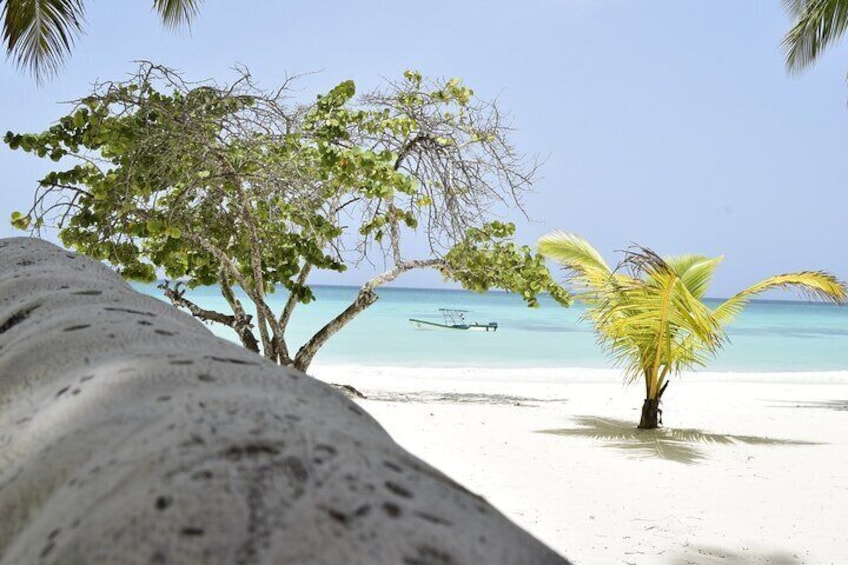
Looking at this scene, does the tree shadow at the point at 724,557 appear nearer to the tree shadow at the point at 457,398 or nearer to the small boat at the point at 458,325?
the tree shadow at the point at 457,398

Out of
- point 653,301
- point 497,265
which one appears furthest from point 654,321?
point 497,265

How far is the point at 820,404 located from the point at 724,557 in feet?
28.2

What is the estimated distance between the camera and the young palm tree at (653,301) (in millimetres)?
7766

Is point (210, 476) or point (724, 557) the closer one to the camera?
point (210, 476)

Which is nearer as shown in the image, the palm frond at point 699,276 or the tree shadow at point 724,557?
the tree shadow at point 724,557

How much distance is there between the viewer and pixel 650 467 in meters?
6.59

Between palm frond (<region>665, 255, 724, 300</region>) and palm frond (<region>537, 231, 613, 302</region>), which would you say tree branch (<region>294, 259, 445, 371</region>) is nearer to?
palm frond (<region>537, 231, 613, 302</region>)

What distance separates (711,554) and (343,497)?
4433 millimetres

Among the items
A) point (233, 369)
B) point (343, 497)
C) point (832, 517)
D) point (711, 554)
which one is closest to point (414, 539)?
point (343, 497)

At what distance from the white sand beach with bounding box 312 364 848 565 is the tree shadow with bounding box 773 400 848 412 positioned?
0.10 ft

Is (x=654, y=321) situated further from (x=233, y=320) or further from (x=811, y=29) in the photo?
(x=811, y=29)

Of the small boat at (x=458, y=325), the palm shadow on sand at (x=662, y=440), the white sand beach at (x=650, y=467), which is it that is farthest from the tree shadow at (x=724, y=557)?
the small boat at (x=458, y=325)

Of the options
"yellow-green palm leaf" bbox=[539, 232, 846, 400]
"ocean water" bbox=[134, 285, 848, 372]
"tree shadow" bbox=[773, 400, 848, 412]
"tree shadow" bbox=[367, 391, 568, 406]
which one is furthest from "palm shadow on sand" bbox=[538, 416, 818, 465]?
"ocean water" bbox=[134, 285, 848, 372]

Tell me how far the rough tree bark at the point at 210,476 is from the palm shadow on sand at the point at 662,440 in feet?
22.2
